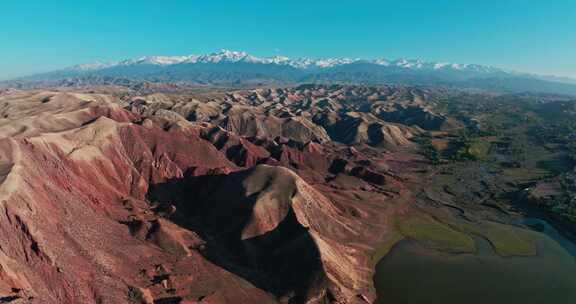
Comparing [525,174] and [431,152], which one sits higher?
Result: [525,174]

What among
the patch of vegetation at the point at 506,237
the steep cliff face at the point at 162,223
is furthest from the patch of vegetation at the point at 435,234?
the steep cliff face at the point at 162,223

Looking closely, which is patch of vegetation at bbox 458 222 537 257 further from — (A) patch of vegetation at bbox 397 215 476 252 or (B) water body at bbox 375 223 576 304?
(A) patch of vegetation at bbox 397 215 476 252

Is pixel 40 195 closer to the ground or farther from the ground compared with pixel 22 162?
closer to the ground

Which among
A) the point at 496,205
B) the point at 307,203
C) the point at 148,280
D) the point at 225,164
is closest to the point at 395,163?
the point at 496,205

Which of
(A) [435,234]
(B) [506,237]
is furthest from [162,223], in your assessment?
(B) [506,237]

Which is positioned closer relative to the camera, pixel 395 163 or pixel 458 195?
pixel 458 195

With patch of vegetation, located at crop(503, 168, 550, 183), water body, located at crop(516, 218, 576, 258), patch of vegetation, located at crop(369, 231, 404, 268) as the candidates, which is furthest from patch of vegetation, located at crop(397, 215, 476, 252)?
patch of vegetation, located at crop(503, 168, 550, 183)

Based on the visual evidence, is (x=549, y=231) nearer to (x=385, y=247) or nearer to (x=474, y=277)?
(x=474, y=277)

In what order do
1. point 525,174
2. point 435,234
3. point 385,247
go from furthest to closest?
point 525,174
point 435,234
point 385,247

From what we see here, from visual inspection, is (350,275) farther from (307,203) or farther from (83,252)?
(83,252)
